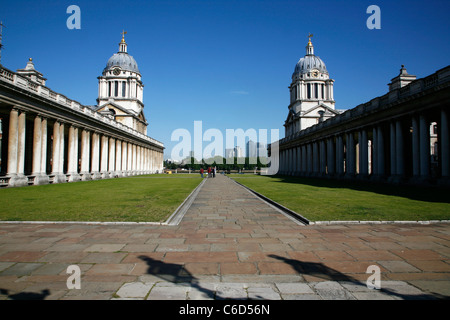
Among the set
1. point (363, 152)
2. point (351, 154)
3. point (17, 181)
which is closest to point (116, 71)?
point (17, 181)

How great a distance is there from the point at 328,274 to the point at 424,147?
25.0m

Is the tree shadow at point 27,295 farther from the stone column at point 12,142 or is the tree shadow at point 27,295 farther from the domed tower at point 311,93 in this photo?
the domed tower at point 311,93

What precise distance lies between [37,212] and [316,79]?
3014 inches

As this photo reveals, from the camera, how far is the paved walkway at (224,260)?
4082mm

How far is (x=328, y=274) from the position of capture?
4.75 meters

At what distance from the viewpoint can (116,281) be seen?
4398mm

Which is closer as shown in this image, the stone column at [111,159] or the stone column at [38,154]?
the stone column at [38,154]

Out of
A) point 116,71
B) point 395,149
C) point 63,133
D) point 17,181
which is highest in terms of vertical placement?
point 116,71

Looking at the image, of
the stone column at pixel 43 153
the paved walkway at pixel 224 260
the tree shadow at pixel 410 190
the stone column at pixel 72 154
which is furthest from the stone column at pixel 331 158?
the stone column at pixel 43 153

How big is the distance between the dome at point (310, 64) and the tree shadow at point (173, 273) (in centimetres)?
7965

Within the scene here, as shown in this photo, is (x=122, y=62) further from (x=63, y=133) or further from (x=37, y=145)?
(x=37, y=145)

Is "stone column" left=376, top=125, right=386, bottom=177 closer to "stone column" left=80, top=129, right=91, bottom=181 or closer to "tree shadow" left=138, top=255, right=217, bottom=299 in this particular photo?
"tree shadow" left=138, top=255, right=217, bottom=299

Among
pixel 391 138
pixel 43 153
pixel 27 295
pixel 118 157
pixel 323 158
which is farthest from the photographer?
pixel 118 157

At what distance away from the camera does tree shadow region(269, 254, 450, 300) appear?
3922mm
